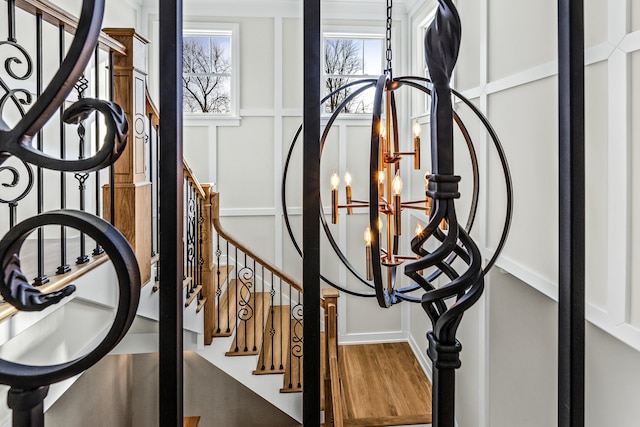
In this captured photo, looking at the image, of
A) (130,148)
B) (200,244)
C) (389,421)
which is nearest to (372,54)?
(200,244)

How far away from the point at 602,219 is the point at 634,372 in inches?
20.3

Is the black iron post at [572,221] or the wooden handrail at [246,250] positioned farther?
the wooden handrail at [246,250]

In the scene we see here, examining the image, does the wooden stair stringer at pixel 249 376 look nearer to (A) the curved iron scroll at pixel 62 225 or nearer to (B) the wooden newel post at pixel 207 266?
(B) the wooden newel post at pixel 207 266

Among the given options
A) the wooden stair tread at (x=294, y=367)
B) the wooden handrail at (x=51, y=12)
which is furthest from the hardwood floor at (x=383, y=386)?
the wooden handrail at (x=51, y=12)

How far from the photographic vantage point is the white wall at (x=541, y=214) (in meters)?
1.36

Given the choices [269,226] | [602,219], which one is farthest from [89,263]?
[269,226]

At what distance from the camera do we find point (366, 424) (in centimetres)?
319

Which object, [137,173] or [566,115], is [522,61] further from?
[137,173]

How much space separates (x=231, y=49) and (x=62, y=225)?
14.6 ft

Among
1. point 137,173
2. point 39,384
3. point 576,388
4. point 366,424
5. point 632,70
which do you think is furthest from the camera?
point 366,424

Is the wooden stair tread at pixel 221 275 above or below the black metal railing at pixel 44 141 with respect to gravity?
below

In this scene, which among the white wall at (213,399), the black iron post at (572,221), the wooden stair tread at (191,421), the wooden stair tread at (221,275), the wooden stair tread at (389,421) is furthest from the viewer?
the white wall at (213,399)

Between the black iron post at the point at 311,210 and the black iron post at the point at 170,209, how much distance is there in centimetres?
14

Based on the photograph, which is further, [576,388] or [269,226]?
[269,226]
